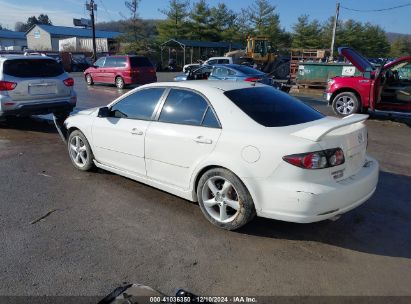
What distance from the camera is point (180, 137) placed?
13.8ft

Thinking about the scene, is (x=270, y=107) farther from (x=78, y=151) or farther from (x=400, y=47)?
(x=400, y=47)

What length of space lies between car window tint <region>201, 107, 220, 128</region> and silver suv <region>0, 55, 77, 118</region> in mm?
6039

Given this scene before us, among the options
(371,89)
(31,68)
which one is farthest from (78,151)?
(371,89)

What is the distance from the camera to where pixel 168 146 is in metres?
4.32

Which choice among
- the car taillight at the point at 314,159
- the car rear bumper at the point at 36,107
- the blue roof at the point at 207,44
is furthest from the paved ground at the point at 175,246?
the blue roof at the point at 207,44

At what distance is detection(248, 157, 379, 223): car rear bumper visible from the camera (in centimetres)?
337

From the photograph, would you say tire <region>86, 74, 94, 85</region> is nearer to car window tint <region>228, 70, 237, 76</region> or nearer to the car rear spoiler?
car window tint <region>228, 70, 237, 76</region>

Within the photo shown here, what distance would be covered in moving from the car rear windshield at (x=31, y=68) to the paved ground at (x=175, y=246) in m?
4.22

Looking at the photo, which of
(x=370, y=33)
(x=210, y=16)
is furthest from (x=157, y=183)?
(x=370, y=33)

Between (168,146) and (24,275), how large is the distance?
1.90 meters

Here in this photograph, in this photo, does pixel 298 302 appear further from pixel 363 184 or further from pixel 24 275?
pixel 24 275

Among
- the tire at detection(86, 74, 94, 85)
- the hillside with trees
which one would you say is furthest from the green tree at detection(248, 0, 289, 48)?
the tire at detection(86, 74, 94, 85)

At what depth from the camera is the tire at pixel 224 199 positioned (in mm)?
3710

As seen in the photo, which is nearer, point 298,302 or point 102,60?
point 298,302
